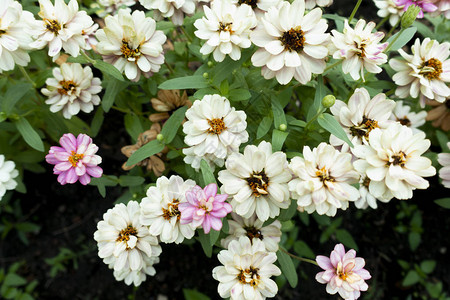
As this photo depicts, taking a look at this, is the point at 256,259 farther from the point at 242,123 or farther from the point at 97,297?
the point at 97,297

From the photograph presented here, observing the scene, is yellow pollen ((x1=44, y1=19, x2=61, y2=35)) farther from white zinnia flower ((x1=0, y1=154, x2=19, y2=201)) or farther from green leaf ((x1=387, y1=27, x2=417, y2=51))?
green leaf ((x1=387, y1=27, x2=417, y2=51))

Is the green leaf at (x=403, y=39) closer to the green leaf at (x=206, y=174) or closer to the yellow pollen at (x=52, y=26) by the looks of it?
the green leaf at (x=206, y=174)

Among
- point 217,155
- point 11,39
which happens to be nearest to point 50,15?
point 11,39

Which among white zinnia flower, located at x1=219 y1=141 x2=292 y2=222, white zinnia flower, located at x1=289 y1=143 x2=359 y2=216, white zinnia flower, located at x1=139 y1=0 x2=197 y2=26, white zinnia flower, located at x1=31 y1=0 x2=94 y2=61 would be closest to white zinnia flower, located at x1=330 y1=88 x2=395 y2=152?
white zinnia flower, located at x1=289 y1=143 x2=359 y2=216

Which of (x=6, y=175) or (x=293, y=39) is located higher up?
(x=293, y=39)

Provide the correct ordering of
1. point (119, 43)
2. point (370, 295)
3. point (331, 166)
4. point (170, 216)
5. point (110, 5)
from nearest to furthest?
1. point (331, 166)
2. point (170, 216)
3. point (119, 43)
4. point (110, 5)
5. point (370, 295)

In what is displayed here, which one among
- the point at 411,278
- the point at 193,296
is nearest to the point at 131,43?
the point at 193,296

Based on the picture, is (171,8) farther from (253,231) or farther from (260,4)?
(253,231)
